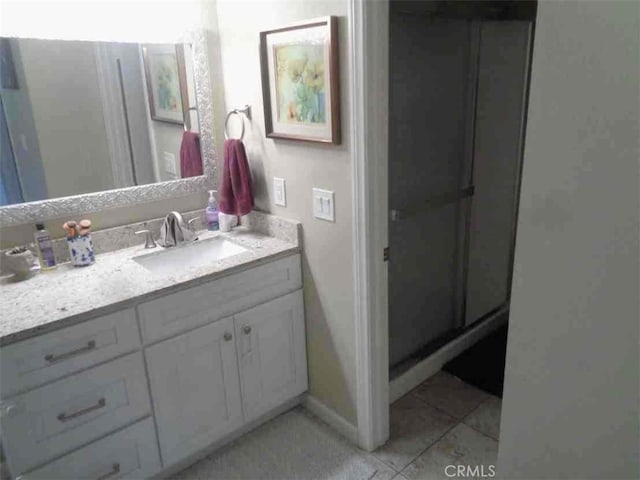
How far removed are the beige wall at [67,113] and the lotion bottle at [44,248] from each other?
157 mm

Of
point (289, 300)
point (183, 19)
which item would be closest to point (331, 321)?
point (289, 300)

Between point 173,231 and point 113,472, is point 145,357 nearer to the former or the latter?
point 113,472

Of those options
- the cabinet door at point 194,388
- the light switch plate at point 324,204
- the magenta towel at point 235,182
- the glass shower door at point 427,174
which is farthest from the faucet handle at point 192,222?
the glass shower door at point 427,174

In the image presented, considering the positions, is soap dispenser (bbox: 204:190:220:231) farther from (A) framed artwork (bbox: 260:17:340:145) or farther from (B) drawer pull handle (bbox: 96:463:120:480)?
(B) drawer pull handle (bbox: 96:463:120:480)

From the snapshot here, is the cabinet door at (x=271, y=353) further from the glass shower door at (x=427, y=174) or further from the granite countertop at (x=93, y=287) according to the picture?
the glass shower door at (x=427, y=174)

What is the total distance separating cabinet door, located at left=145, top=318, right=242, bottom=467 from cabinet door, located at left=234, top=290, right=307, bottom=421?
0.18ft

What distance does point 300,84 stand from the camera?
1.82m

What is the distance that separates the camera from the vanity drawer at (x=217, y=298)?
66.7 inches

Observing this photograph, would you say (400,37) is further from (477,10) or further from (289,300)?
(289,300)

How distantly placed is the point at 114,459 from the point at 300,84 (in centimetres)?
154

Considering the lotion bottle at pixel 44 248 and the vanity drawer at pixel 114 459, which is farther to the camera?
the lotion bottle at pixel 44 248

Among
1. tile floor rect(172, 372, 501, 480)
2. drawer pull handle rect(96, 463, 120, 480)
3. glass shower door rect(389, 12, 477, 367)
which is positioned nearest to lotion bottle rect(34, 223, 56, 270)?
drawer pull handle rect(96, 463, 120, 480)

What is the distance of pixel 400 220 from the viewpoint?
234cm

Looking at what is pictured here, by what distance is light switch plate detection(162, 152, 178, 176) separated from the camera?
2.18 metres
